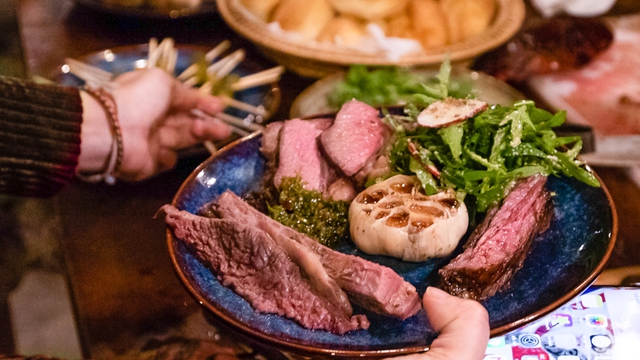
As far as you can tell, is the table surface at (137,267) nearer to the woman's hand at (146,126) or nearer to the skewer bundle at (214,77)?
the woman's hand at (146,126)

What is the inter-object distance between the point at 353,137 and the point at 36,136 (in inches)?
54.0

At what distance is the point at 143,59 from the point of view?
3.31m

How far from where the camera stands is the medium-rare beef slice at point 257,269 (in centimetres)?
151

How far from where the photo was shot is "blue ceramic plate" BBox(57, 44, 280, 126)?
2932 millimetres

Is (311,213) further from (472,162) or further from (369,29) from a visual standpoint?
(369,29)

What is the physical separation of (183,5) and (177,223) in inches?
103

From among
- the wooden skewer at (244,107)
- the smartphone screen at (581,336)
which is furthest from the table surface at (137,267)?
the smartphone screen at (581,336)

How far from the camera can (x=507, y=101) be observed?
8.77 ft

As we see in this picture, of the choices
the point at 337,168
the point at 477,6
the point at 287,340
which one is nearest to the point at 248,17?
the point at 477,6

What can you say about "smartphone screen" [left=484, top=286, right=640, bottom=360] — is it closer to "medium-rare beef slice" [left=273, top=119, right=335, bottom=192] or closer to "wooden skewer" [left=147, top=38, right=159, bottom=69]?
"medium-rare beef slice" [left=273, top=119, right=335, bottom=192]

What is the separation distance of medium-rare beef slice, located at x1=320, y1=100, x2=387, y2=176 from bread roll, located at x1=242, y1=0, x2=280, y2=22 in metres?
1.67

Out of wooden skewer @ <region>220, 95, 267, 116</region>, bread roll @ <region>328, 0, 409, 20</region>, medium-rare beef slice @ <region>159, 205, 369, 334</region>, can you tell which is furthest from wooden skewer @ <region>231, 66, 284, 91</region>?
medium-rare beef slice @ <region>159, 205, 369, 334</region>

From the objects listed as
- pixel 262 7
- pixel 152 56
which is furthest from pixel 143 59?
pixel 262 7

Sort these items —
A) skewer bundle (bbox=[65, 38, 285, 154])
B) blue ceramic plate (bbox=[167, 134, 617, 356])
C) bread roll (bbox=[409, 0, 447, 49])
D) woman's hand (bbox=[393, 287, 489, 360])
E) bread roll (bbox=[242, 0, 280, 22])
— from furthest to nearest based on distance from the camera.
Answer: bread roll (bbox=[242, 0, 280, 22]) < bread roll (bbox=[409, 0, 447, 49]) < skewer bundle (bbox=[65, 38, 285, 154]) < blue ceramic plate (bbox=[167, 134, 617, 356]) < woman's hand (bbox=[393, 287, 489, 360])
